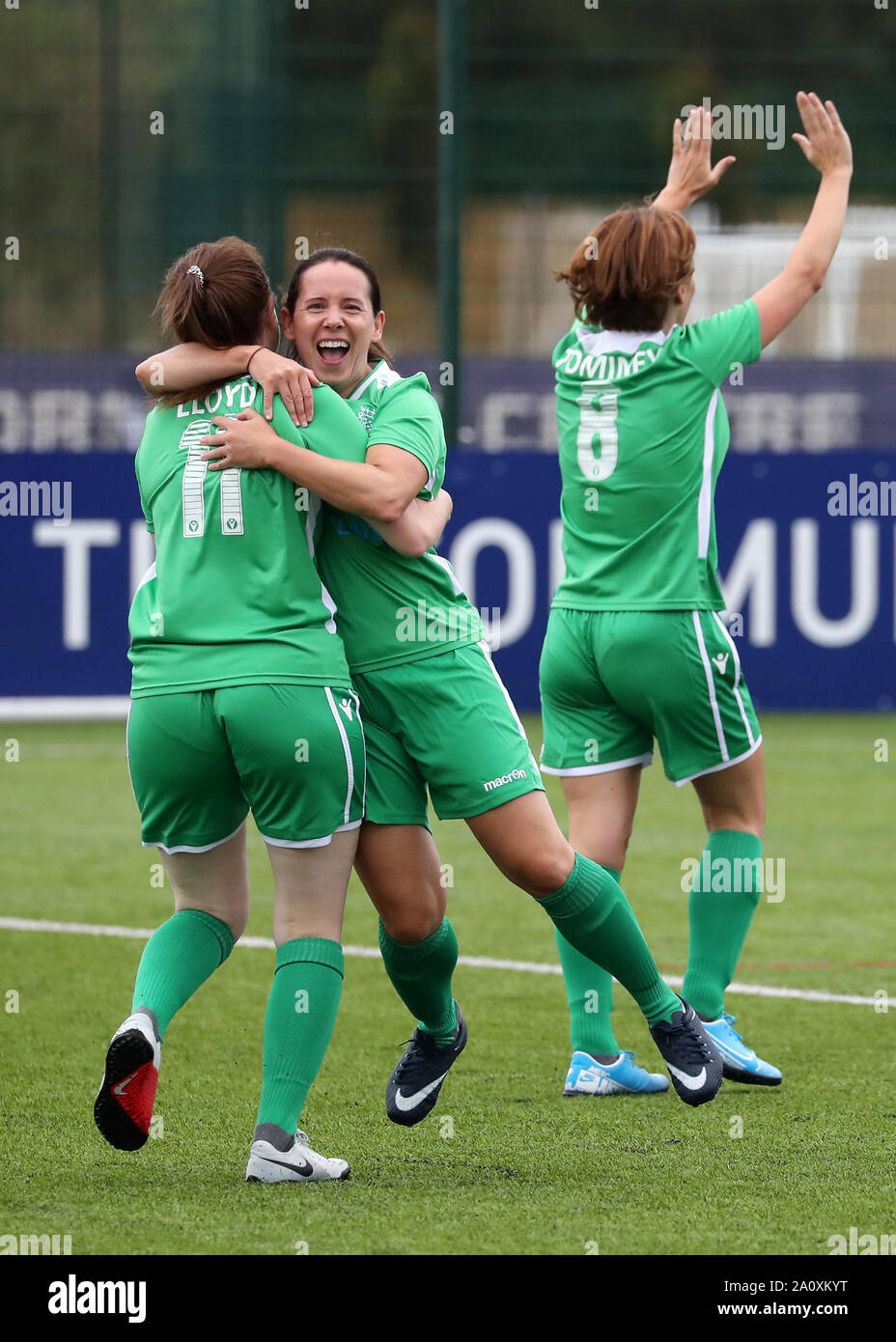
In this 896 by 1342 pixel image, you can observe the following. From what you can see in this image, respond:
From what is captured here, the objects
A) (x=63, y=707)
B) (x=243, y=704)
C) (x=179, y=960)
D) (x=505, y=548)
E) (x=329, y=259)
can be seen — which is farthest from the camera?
(x=505, y=548)

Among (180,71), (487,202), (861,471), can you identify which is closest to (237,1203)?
(861,471)

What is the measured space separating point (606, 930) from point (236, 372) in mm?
1378

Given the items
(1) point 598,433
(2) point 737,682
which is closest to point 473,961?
(2) point 737,682

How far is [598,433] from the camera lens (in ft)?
16.6

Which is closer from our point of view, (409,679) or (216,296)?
(216,296)

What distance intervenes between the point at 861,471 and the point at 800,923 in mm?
6820

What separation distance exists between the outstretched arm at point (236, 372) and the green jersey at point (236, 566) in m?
0.03

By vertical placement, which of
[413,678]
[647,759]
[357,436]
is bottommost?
[647,759]

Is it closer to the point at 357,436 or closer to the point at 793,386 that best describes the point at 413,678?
the point at 357,436

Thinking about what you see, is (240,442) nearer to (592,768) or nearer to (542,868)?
(542,868)

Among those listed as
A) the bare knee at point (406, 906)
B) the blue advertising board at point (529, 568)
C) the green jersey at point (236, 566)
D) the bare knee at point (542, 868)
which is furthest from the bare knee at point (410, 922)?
the blue advertising board at point (529, 568)

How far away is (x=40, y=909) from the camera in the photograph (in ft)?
24.6

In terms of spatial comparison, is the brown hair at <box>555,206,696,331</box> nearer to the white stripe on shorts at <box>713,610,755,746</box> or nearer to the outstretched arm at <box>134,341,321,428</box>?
the white stripe on shorts at <box>713,610,755,746</box>

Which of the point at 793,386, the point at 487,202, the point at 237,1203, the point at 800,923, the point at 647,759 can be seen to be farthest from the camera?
the point at 487,202
